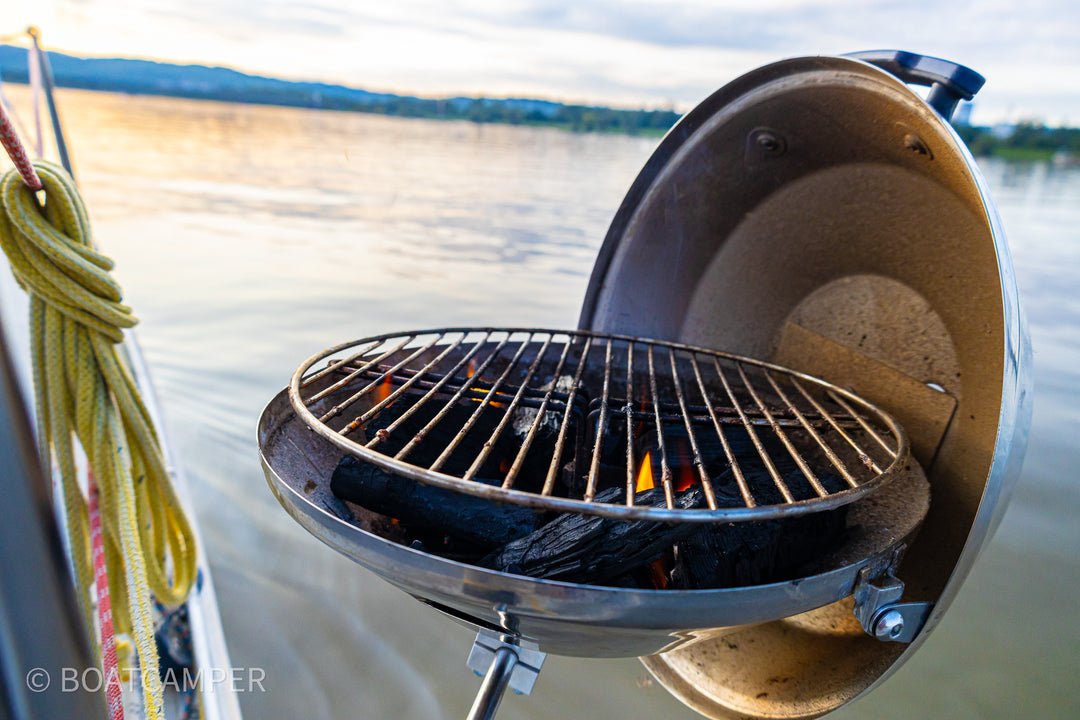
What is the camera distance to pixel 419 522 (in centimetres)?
120

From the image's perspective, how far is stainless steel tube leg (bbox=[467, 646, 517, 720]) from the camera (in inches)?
46.6

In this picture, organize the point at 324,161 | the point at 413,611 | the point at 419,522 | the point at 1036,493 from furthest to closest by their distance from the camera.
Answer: the point at 324,161, the point at 1036,493, the point at 413,611, the point at 419,522

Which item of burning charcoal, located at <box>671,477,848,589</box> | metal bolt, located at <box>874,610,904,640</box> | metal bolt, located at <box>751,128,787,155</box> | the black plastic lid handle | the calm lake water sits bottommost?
the calm lake water

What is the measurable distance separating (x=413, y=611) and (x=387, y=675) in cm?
31

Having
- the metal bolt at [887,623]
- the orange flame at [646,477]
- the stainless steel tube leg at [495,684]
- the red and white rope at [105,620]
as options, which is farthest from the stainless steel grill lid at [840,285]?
the red and white rope at [105,620]

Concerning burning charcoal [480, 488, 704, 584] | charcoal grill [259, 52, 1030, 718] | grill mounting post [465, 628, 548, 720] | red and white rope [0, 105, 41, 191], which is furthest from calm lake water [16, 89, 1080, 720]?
red and white rope [0, 105, 41, 191]

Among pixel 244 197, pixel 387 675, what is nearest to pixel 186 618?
pixel 387 675

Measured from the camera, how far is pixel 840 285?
177cm

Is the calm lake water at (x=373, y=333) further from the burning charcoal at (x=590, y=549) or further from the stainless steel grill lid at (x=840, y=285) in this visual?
the burning charcoal at (x=590, y=549)

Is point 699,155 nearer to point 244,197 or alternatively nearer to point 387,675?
point 387,675

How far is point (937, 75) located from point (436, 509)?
1337 mm

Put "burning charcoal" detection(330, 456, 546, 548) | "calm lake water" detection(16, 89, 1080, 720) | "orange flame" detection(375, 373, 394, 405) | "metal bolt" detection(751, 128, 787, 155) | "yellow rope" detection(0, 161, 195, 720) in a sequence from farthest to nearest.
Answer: "calm lake water" detection(16, 89, 1080, 720) < "metal bolt" detection(751, 128, 787, 155) < "orange flame" detection(375, 373, 394, 405) < "burning charcoal" detection(330, 456, 546, 548) < "yellow rope" detection(0, 161, 195, 720)

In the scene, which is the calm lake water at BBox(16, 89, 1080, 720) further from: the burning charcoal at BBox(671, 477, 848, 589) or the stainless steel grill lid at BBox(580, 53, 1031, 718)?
the burning charcoal at BBox(671, 477, 848, 589)

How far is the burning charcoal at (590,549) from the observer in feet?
3.40
